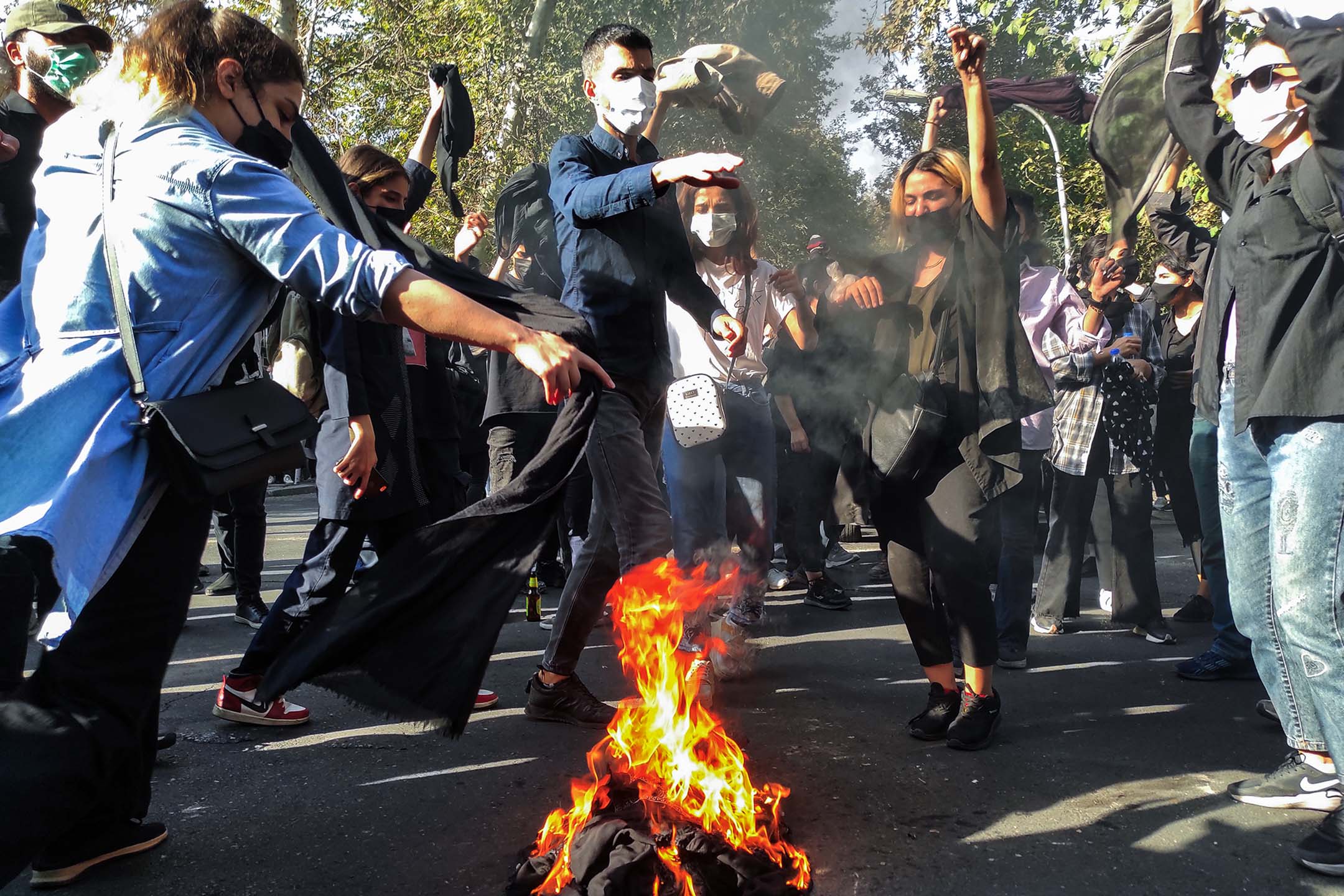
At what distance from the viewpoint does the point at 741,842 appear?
261cm

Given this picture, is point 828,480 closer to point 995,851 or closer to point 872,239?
point 872,239

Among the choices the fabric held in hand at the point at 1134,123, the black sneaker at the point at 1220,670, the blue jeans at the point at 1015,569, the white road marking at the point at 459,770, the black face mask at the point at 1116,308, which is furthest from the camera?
the black face mask at the point at 1116,308

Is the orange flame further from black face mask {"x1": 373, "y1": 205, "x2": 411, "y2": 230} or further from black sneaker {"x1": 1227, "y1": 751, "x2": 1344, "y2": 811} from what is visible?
black face mask {"x1": 373, "y1": 205, "x2": 411, "y2": 230}

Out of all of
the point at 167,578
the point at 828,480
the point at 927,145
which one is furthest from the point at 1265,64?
the point at 828,480

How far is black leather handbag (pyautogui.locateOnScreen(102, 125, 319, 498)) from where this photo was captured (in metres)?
2.18

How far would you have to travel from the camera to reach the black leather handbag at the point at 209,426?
7.14ft

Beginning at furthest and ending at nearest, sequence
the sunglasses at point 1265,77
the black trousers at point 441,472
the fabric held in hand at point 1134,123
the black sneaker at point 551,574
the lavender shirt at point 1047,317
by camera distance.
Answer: the black sneaker at point 551,574, the lavender shirt at point 1047,317, the black trousers at point 441,472, the fabric held in hand at point 1134,123, the sunglasses at point 1265,77

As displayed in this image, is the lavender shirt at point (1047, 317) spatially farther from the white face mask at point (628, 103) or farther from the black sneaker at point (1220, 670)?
the white face mask at point (628, 103)

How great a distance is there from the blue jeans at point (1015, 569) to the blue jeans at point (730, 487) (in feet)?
3.84

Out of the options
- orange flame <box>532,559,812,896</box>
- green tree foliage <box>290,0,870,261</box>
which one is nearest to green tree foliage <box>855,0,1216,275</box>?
green tree foliage <box>290,0,870,261</box>

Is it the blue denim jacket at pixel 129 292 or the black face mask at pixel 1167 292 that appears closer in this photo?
the blue denim jacket at pixel 129 292

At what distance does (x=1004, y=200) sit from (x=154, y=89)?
2692mm

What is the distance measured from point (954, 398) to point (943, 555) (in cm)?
58

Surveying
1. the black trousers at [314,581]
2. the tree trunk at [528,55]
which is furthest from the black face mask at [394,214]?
the tree trunk at [528,55]
